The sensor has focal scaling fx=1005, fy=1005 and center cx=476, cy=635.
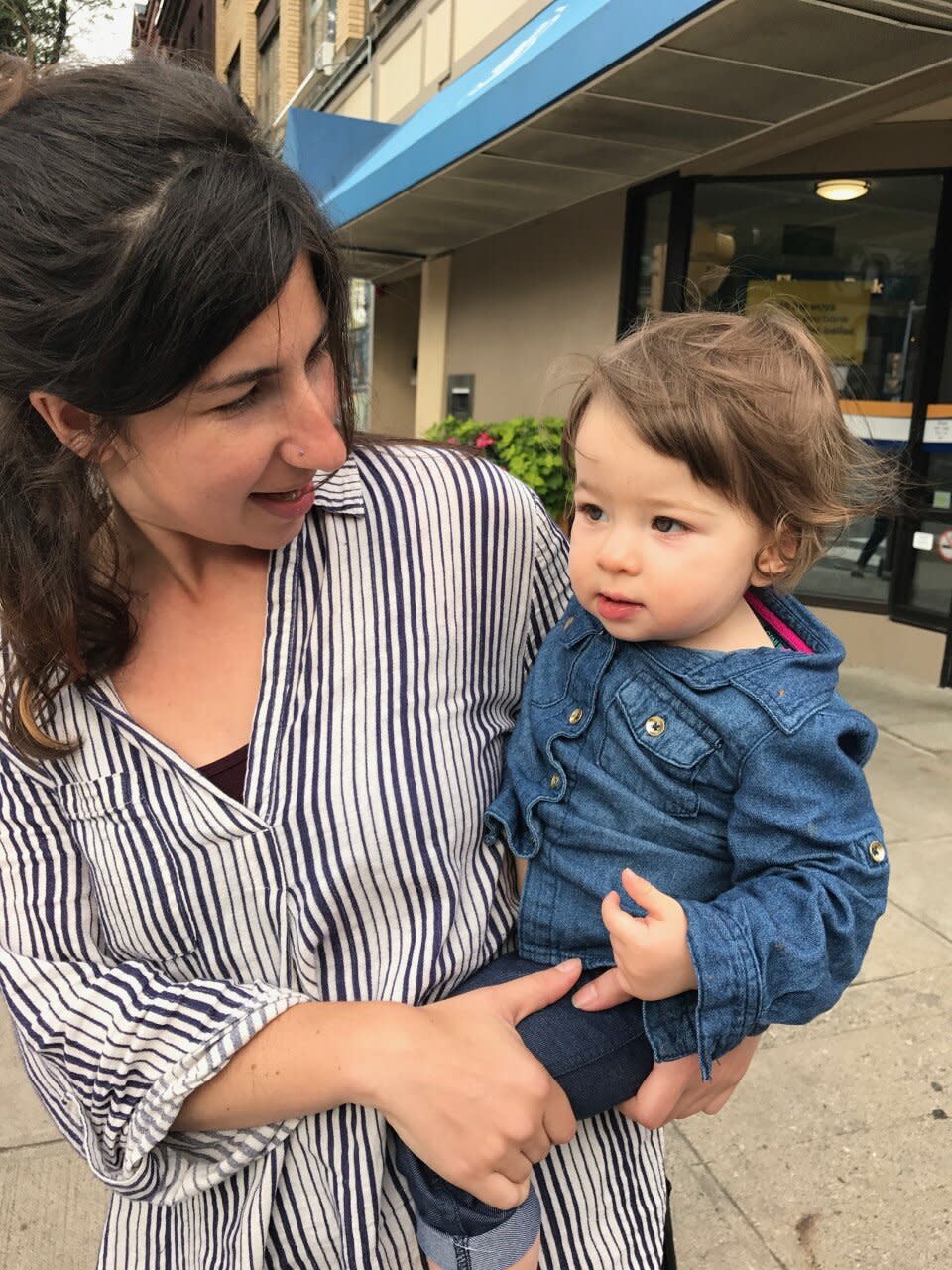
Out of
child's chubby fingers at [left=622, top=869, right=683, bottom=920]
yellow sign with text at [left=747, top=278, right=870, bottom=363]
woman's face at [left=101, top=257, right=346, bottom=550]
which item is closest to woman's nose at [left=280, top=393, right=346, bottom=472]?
woman's face at [left=101, top=257, right=346, bottom=550]

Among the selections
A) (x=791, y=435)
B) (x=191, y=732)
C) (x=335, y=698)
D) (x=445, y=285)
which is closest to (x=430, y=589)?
(x=335, y=698)

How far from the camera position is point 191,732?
1.14 m

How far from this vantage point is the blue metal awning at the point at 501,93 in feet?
13.7

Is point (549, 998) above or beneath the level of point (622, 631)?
beneath

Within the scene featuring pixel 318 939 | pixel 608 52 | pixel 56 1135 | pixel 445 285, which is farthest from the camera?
pixel 445 285

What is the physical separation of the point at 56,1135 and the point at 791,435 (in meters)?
2.43

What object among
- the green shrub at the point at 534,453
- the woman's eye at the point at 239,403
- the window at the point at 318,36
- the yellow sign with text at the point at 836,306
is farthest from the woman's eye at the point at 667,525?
the window at the point at 318,36

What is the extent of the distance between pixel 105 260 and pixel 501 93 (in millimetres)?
5179

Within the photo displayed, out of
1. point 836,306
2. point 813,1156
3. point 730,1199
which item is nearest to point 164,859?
point 730,1199

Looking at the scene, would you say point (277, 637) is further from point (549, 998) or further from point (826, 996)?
point (826, 996)

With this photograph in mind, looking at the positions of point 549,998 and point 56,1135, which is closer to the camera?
point 549,998

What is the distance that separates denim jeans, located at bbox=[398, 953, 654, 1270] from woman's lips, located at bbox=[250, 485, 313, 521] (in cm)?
61

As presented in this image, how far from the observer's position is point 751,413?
4.02 feet

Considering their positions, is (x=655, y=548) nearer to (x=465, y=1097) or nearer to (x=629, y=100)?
(x=465, y=1097)
